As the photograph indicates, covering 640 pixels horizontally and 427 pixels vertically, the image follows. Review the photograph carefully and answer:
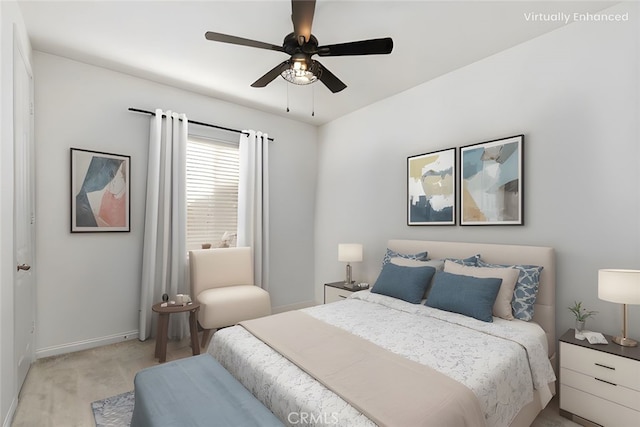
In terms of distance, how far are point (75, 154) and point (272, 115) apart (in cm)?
241

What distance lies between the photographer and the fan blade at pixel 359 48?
1988 millimetres

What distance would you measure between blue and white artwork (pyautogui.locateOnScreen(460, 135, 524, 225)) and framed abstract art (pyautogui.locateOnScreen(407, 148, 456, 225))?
130 millimetres

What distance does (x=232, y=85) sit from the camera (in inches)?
143

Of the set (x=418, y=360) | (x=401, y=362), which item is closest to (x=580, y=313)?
(x=418, y=360)

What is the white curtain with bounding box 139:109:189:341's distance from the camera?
11.2 ft

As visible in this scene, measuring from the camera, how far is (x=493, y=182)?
2930mm

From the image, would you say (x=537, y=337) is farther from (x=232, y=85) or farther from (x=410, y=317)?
(x=232, y=85)

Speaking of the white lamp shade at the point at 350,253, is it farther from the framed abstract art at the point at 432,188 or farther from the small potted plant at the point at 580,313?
the small potted plant at the point at 580,313

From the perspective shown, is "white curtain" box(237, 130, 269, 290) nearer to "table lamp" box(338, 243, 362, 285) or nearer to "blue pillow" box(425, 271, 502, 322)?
"table lamp" box(338, 243, 362, 285)

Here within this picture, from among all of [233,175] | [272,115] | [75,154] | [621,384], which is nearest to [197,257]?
[233,175]

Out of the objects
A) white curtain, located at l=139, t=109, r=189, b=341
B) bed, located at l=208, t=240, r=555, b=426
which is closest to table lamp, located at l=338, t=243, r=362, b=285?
bed, located at l=208, t=240, r=555, b=426

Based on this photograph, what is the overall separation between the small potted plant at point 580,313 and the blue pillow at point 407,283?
104 cm

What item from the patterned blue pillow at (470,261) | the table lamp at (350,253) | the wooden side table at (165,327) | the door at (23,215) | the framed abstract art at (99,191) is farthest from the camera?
the table lamp at (350,253)

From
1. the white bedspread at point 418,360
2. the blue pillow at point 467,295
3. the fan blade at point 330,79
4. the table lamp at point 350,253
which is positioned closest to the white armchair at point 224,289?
the table lamp at point 350,253
